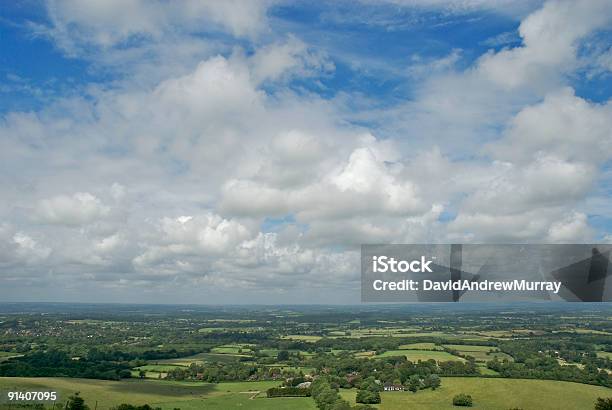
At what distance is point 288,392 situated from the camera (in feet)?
270

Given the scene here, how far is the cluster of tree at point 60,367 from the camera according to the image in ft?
321

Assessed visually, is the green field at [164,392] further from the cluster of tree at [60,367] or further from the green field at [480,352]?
the green field at [480,352]

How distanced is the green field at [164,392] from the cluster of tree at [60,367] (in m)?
6.49

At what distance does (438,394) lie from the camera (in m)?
80.3

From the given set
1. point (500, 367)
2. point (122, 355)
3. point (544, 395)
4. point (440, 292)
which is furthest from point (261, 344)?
point (440, 292)

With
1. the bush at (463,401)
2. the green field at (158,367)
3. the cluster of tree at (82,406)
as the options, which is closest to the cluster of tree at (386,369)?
the bush at (463,401)

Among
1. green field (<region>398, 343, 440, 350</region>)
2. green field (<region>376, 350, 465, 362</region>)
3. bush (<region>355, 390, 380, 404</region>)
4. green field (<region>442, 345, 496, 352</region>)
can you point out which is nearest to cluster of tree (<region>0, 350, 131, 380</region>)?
bush (<region>355, 390, 380, 404</region>)

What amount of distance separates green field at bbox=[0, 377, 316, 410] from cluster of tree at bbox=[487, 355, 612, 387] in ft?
145

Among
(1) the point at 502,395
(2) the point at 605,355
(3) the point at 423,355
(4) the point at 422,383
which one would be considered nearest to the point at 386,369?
(4) the point at 422,383

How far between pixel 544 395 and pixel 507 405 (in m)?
9.81

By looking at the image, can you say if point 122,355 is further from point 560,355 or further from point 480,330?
point 480,330

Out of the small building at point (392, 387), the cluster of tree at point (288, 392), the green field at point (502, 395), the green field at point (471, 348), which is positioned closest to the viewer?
the green field at point (502, 395)

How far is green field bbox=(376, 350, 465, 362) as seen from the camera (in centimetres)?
11339

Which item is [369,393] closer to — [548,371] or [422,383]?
[422,383]
